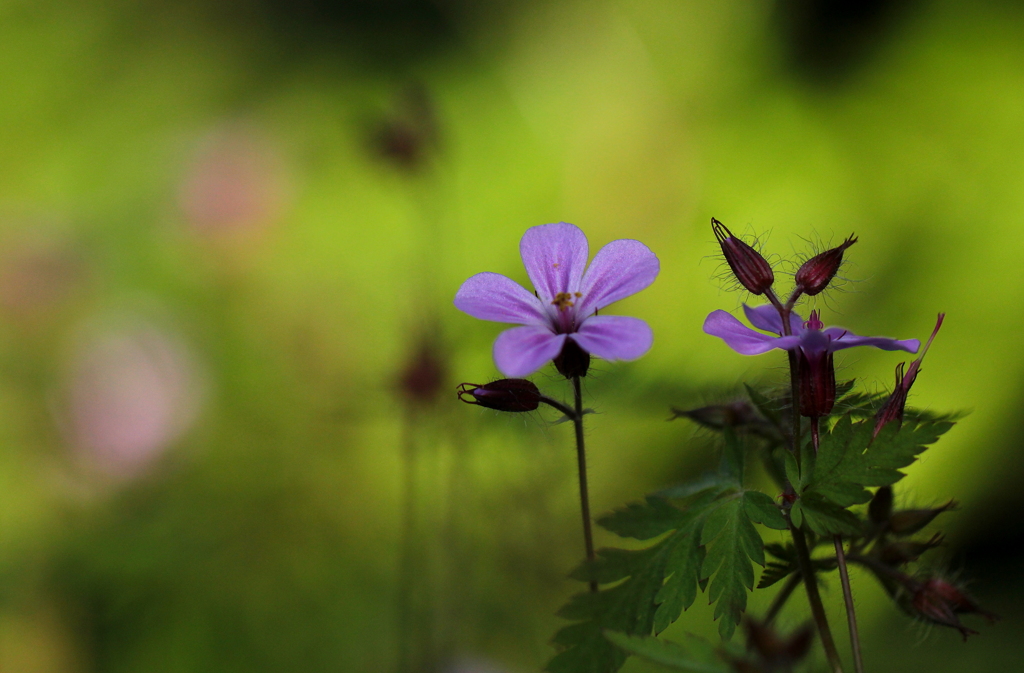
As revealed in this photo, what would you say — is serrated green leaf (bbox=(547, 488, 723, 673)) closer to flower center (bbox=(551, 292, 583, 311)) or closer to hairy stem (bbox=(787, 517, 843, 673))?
hairy stem (bbox=(787, 517, 843, 673))

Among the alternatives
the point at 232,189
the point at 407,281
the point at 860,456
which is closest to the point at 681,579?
the point at 860,456

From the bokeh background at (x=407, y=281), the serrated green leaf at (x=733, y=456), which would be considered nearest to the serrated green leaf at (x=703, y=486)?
the serrated green leaf at (x=733, y=456)

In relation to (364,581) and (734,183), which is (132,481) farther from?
(734,183)

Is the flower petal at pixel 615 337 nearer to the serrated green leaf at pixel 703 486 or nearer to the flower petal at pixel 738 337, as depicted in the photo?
the flower petal at pixel 738 337

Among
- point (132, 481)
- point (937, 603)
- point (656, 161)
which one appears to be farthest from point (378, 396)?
point (656, 161)

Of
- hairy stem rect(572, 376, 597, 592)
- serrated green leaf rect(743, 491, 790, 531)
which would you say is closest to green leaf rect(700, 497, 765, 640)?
serrated green leaf rect(743, 491, 790, 531)

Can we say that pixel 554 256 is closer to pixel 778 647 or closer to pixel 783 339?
pixel 783 339
